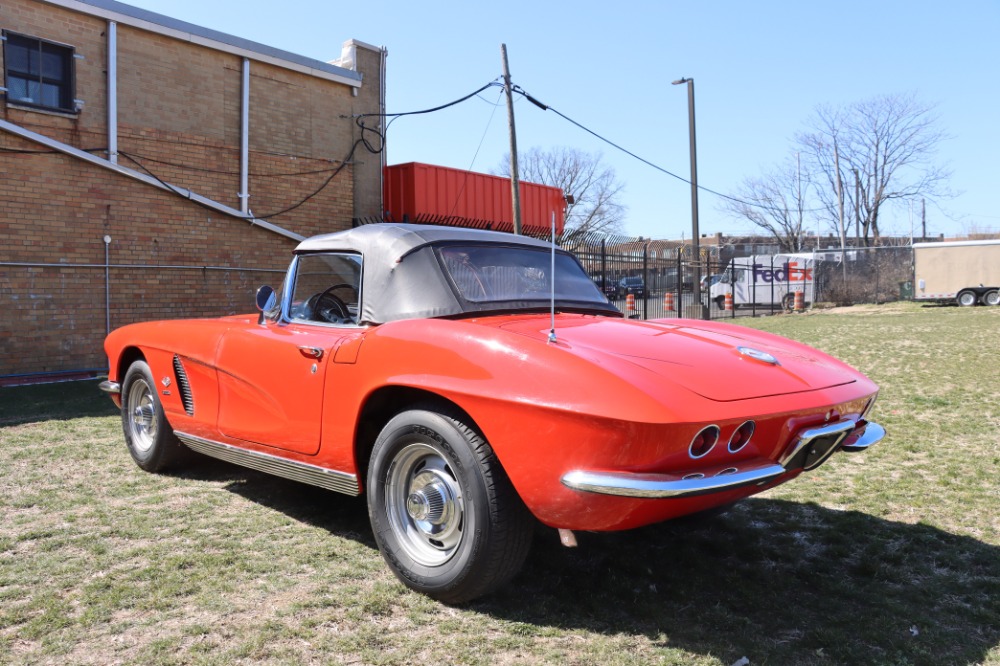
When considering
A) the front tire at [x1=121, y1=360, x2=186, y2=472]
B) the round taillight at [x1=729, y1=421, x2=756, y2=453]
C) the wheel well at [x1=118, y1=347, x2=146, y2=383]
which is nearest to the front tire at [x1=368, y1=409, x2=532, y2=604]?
the round taillight at [x1=729, y1=421, x2=756, y2=453]

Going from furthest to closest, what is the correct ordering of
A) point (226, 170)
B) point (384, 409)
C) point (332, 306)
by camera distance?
1. point (226, 170)
2. point (332, 306)
3. point (384, 409)

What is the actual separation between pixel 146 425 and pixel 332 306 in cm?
200

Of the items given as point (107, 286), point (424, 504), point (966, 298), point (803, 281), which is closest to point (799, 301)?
point (803, 281)

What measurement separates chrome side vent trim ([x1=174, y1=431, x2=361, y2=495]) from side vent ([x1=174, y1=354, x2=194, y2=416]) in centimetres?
17

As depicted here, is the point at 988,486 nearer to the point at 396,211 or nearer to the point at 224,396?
the point at 224,396

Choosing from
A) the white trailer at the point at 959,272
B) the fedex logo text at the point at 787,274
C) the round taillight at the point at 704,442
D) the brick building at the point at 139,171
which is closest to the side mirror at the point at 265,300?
the round taillight at the point at 704,442

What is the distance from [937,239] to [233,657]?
256ft

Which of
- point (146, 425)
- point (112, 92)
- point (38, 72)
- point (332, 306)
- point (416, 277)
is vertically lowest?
point (146, 425)

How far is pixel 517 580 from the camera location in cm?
315

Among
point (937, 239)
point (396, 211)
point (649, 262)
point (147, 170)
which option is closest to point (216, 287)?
point (147, 170)

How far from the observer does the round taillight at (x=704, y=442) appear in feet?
7.94

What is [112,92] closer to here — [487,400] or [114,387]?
[114,387]

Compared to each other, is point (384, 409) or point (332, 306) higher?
point (332, 306)

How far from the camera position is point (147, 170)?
1135 centimetres
